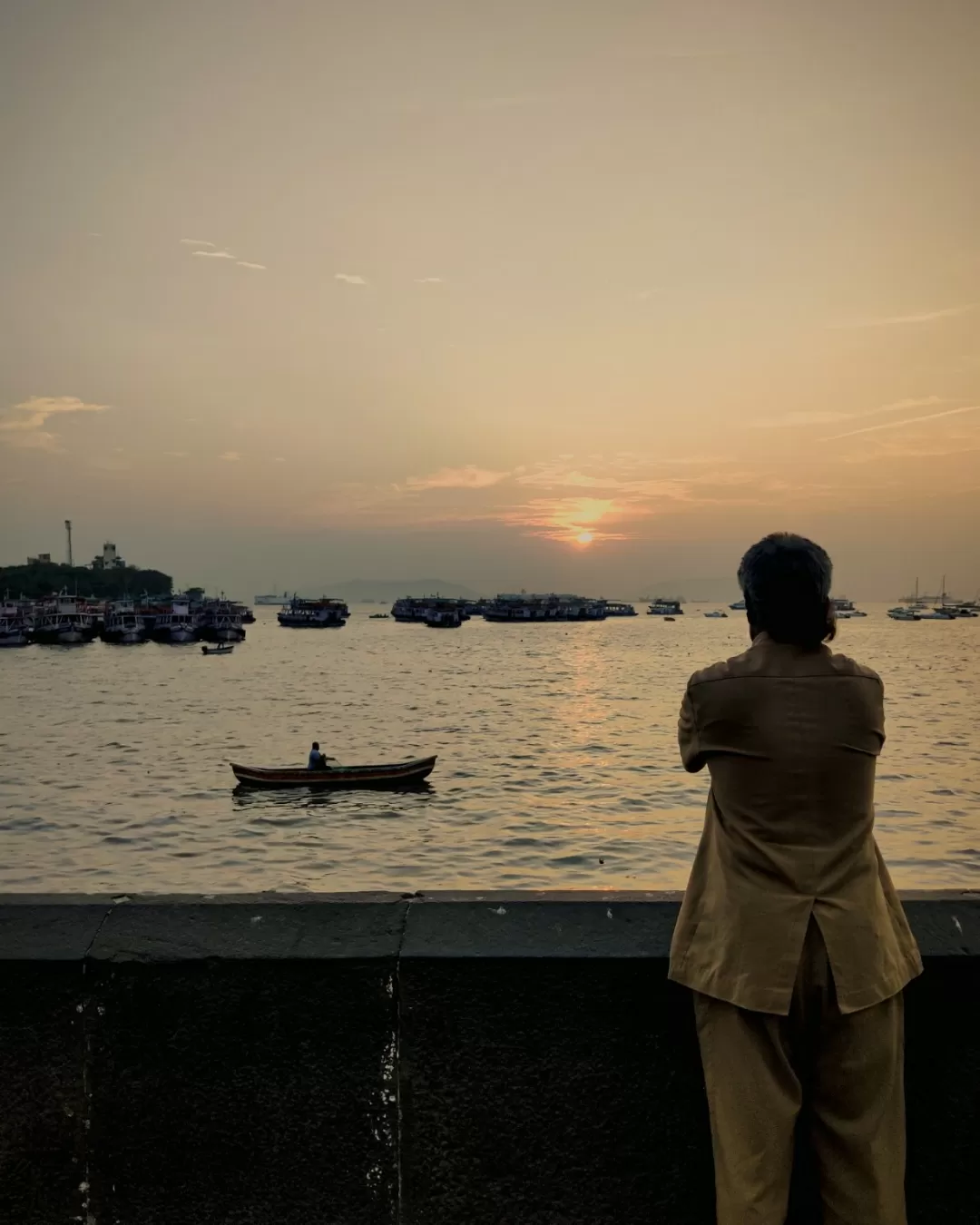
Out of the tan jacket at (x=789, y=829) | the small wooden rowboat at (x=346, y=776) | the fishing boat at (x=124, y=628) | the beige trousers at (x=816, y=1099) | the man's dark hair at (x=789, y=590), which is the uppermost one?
the man's dark hair at (x=789, y=590)

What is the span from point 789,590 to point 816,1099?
1.21 meters

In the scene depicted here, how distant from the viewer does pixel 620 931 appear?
2855 mm

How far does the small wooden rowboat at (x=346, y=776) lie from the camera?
33031 mm

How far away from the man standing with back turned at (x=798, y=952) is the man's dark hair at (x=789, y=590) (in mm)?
78

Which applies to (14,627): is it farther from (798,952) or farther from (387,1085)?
(798,952)

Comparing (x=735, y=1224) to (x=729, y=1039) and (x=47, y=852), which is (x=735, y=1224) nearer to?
(x=729, y=1039)

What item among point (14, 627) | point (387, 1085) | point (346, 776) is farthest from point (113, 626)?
point (387, 1085)

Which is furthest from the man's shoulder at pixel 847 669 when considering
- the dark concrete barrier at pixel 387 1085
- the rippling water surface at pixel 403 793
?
the rippling water surface at pixel 403 793

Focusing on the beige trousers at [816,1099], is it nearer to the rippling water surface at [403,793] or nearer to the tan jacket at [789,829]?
the tan jacket at [789,829]

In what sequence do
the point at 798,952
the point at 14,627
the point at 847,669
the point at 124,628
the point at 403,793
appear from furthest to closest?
the point at 14,627, the point at 124,628, the point at 403,793, the point at 847,669, the point at 798,952

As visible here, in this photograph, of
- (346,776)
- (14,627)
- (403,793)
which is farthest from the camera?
(14,627)

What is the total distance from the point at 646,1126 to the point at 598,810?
28.1 metres

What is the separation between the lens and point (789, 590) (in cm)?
245

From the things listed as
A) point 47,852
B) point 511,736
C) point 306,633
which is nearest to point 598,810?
point 47,852
